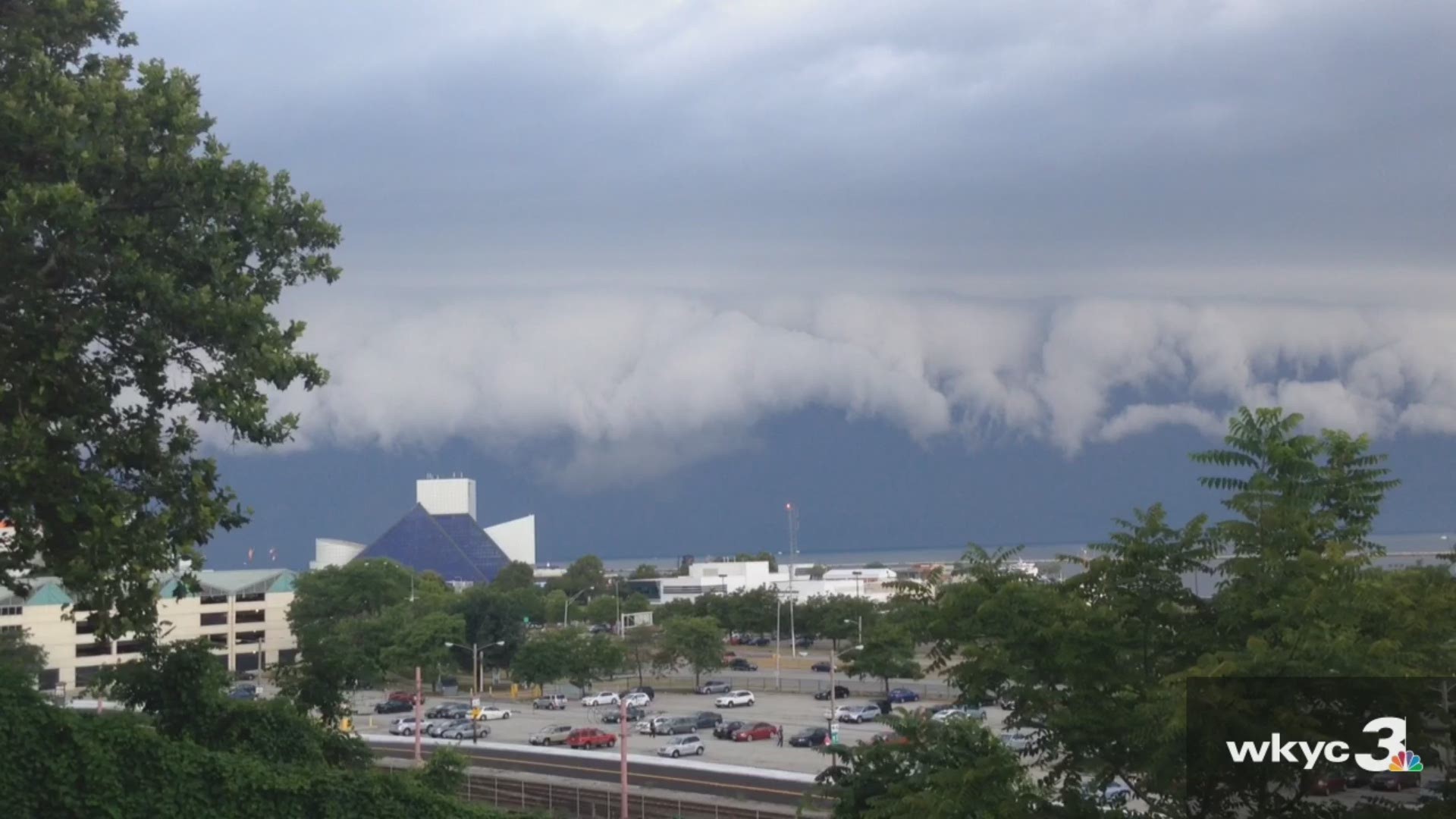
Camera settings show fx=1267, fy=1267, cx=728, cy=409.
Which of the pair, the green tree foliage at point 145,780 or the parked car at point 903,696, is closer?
the green tree foliage at point 145,780

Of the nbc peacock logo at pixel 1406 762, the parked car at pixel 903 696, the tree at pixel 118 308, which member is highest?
the tree at pixel 118 308

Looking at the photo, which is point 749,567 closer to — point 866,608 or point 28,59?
point 866,608

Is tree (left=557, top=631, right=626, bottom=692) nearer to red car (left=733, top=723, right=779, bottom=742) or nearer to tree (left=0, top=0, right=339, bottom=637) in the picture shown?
red car (left=733, top=723, right=779, bottom=742)

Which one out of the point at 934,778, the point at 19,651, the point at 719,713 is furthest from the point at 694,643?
the point at 934,778

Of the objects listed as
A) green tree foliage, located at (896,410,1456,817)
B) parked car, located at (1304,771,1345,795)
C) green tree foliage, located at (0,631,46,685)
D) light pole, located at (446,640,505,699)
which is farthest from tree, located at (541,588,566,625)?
parked car, located at (1304,771,1345,795)

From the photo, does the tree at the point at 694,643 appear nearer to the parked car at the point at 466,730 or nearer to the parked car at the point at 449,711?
the parked car at the point at 449,711

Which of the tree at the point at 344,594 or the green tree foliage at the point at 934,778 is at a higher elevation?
the tree at the point at 344,594

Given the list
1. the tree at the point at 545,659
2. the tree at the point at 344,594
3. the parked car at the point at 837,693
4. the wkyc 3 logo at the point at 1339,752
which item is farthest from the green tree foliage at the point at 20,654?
the parked car at the point at 837,693
